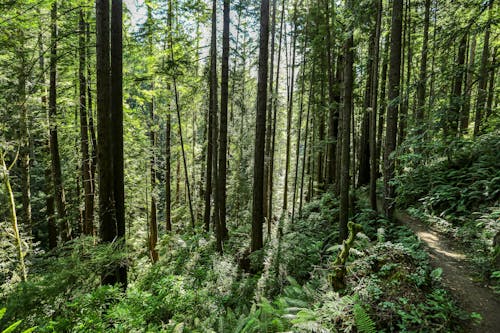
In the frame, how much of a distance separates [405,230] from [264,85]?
589 cm

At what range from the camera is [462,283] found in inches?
159

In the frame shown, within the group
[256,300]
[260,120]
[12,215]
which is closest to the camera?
[12,215]

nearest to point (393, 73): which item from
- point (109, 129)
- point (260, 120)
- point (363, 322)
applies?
point (260, 120)

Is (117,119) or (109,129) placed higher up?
(117,119)

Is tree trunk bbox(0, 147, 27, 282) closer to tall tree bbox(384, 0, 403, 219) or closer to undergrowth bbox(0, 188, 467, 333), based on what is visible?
undergrowth bbox(0, 188, 467, 333)

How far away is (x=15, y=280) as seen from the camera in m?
5.74

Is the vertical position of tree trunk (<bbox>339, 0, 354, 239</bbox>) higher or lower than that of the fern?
higher

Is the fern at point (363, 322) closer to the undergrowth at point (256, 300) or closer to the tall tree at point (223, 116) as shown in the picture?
the undergrowth at point (256, 300)

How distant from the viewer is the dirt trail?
3301 mm

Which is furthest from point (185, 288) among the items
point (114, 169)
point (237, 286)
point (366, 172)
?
point (366, 172)

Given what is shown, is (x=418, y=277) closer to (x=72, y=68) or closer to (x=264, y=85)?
(x=264, y=85)

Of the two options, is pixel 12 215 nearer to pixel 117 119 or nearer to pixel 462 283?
pixel 117 119

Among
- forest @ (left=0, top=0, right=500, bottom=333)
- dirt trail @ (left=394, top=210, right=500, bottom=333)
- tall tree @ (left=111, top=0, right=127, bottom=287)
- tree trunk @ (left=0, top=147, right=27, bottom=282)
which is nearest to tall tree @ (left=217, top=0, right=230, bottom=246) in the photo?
forest @ (left=0, top=0, right=500, bottom=333)

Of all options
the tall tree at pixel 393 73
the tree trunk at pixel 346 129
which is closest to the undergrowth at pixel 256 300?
the tree trunk at pixel 346 129
